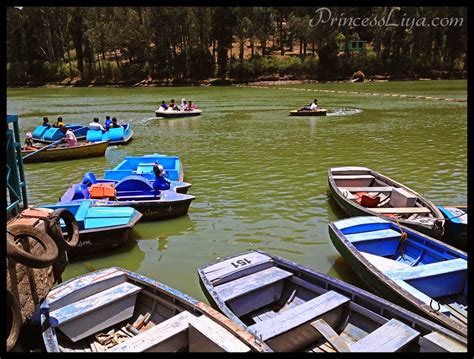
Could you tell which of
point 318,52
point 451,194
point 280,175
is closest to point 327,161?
point 280,175

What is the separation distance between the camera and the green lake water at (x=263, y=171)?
9891 millimetres

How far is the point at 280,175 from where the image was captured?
53.2 ft

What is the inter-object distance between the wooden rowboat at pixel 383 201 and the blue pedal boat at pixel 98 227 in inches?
216

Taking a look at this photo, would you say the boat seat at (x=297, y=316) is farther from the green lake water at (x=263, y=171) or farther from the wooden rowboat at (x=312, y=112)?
the wooden rowboat at (x=312, y=112)

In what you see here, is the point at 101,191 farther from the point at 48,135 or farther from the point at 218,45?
the point at 218,45

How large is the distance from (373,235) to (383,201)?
324 cm

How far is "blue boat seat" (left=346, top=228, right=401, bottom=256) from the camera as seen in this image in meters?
8.84

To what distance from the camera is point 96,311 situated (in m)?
6.54

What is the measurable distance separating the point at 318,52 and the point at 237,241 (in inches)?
2742

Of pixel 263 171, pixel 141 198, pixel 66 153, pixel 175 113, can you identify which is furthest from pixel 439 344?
pixel 175 113

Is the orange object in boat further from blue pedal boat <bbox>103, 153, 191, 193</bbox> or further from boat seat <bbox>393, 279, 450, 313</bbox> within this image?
boat seat <bbox>393, 279, 450, 313</bbox>

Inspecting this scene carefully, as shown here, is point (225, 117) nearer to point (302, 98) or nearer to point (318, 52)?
point (302, 98)

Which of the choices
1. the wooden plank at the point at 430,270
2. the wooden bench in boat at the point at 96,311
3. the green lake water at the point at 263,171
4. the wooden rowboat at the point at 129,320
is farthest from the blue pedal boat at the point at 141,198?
the wooden plank at the point at 430,270

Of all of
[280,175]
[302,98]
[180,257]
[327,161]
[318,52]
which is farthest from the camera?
[318,52]
